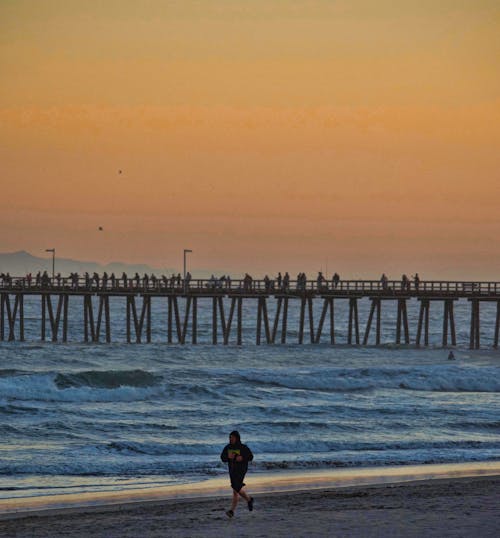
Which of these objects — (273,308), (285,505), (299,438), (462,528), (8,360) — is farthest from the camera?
(273,308)

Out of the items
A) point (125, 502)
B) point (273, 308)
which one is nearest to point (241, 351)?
point (125, 502)

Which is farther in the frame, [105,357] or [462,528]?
[105,357]

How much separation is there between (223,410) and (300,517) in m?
21.2

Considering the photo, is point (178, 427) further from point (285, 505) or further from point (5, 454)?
point (285, 505)

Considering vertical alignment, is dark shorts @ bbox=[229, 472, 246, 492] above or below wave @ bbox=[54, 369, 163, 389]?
above

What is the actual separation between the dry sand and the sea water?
344 centimetres

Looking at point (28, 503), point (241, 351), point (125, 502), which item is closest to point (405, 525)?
point (125, 502)

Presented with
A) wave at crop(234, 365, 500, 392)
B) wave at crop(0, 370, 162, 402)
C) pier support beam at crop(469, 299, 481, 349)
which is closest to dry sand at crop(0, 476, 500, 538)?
wave at crop(0, 370, 162, 402)

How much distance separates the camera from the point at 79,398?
46.5 metres

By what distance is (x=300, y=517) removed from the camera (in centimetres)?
2053

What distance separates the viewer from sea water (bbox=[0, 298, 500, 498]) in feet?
94.6

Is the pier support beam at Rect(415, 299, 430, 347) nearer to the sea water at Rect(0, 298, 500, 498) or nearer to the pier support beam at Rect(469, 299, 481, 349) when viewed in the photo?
the sea water at Rect(0, 298, 500, 498)

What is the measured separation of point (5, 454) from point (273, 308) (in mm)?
169350

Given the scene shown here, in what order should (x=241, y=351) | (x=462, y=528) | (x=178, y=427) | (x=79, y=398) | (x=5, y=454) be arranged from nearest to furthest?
(x=462, y=528), (x=5, y=454), (x=178, y=427), (x=79, y=398), (x=241, y=351)
